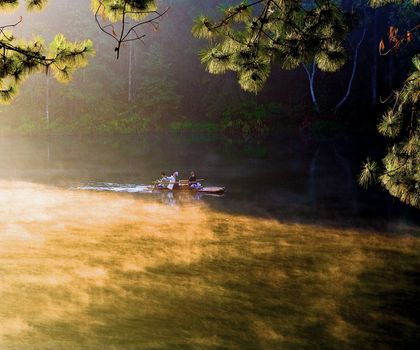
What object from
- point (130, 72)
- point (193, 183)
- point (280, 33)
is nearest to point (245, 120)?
point (130, 72)

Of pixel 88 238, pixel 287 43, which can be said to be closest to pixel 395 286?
pixel 287 43

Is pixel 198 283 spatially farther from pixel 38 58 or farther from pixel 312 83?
pixel 312 83

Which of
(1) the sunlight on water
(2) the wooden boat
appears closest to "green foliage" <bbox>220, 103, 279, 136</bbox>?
(2) the wooden boat

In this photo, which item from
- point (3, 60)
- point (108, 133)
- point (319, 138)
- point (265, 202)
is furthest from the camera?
point (108, 133)

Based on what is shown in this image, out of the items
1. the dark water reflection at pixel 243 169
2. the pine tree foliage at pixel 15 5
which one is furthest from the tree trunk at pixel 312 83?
the pine tree foliage at pixel 15 5

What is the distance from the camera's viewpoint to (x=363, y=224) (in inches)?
748

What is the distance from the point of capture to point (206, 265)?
→ 14.1m

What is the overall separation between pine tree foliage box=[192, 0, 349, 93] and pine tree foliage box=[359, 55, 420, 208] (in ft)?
4.23

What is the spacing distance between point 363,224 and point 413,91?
385 inches

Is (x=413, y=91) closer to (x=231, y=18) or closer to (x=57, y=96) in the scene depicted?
(x=231, y=18)

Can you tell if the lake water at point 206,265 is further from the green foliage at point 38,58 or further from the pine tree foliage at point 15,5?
the pine tree foliage at point 15,5

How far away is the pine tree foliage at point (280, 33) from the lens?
9.84m

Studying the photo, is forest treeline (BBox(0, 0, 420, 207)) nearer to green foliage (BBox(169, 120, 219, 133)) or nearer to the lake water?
green foliage (BBox(169, 120, 219, 133))

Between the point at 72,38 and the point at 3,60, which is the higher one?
the point at 72,38
